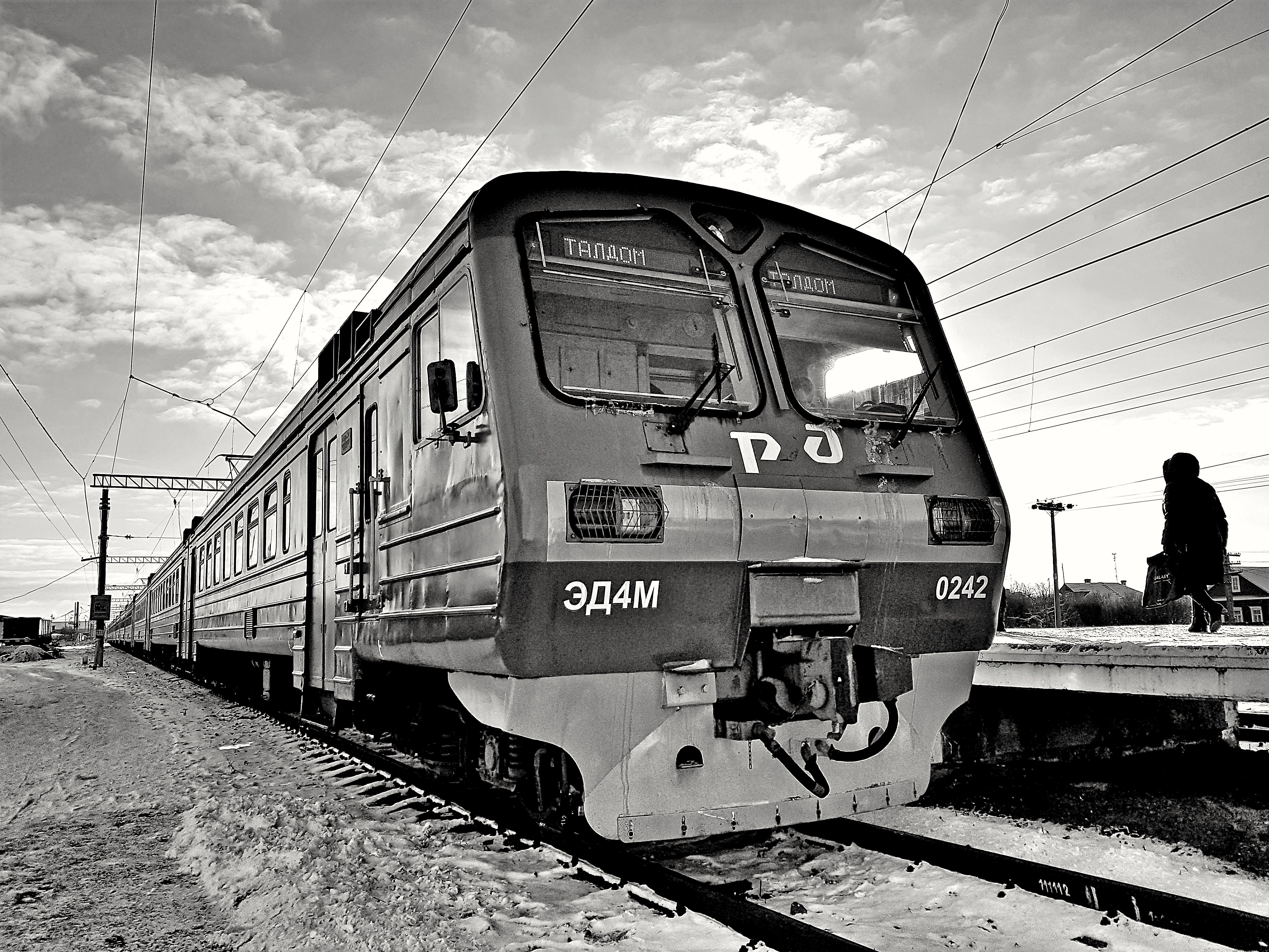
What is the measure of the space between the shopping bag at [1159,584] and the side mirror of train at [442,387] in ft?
20.6

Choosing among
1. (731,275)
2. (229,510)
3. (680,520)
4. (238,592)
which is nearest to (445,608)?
(680,520)

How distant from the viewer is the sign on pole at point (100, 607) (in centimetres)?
3219

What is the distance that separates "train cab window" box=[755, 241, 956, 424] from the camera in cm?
482

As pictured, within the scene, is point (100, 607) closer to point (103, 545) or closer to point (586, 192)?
point (103, 545)

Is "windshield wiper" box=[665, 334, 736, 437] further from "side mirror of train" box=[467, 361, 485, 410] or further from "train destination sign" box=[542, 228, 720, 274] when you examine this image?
"side mirror of train" box=[467, 361, 485, 410]

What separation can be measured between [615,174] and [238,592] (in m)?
9.85

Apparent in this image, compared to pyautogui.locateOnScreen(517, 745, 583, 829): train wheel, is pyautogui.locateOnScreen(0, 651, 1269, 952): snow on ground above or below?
below

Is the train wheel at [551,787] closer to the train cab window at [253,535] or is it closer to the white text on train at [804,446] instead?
the white text on train at [804,446]

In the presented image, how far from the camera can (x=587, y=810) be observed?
3977mm

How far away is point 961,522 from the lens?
475 centimetres

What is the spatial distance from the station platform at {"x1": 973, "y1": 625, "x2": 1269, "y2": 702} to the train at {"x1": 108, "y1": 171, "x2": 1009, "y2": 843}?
124 centimetres

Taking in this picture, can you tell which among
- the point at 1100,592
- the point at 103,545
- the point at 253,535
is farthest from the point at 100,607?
the point at 1100,592

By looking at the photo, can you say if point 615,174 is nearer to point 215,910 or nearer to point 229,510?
point 215,910

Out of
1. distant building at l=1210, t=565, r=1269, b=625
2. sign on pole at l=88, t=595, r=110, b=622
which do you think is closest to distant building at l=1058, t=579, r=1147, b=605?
distant building at l=1210, t=565, r=1269, b=625
